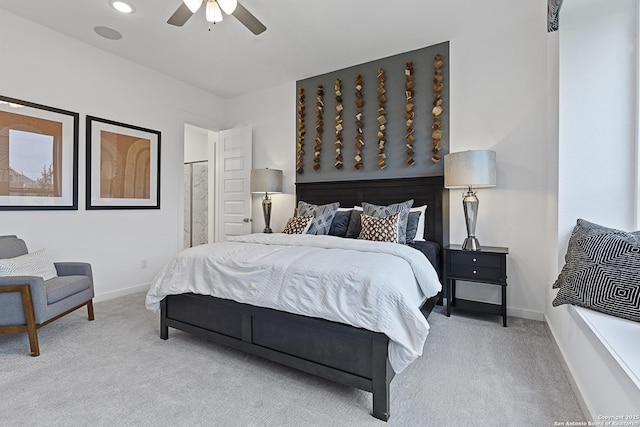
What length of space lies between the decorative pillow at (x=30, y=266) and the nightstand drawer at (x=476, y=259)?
12.0 ft

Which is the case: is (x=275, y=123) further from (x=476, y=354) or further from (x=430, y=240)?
(x=476, y=354)

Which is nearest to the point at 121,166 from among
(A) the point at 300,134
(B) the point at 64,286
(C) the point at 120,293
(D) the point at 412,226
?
(C) the point at 120,293

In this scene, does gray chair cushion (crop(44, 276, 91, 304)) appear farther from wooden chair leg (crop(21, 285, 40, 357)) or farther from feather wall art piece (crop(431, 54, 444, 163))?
feather wall art piece (crop(431, 54, 444, 163))

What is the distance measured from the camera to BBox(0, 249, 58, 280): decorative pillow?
2.41 m

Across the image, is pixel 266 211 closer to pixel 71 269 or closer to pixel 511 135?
pixel 71 269

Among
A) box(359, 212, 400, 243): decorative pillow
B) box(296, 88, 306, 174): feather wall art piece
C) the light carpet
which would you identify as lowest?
the light carpet

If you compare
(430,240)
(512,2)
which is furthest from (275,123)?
(512,2)

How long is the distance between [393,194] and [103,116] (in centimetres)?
348

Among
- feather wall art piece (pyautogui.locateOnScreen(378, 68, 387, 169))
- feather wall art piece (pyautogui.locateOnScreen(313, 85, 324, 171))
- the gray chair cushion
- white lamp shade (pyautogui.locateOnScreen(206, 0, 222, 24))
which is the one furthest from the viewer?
feather wall art piece (pyautogui.locateOnScreen(313, 85, 324, 171))

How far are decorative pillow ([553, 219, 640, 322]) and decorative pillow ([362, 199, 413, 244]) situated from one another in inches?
53.2

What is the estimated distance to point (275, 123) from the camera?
469cm

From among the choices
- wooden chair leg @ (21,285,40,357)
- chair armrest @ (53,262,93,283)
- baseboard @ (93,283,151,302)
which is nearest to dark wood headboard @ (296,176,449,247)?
baseboard @ (93,283,151,302)

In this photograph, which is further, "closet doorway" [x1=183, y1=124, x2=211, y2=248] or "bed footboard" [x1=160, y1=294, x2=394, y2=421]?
"closet doorway" [x1=183, y1=124, x2=211, y2=248]

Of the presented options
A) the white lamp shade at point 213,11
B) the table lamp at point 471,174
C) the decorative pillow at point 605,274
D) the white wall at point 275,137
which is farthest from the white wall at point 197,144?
the decorative pillow at point 605,274
